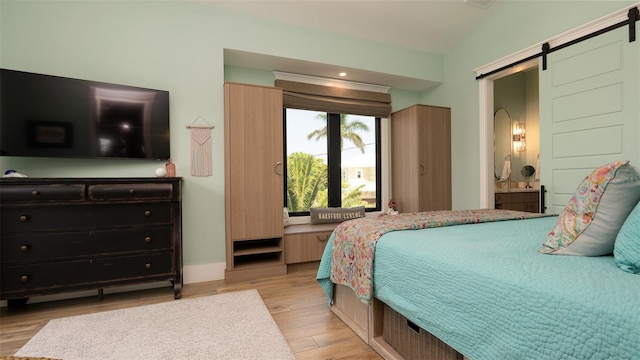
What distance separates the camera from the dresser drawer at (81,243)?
84.5 inches

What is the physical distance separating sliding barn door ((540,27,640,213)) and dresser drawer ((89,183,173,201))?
11.7 ft

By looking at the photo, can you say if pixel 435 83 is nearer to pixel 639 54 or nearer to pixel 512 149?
pixel 512 149

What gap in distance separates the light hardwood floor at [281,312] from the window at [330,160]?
3.84 feet

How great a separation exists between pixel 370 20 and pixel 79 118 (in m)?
3.01

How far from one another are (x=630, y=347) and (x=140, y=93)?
3296mm

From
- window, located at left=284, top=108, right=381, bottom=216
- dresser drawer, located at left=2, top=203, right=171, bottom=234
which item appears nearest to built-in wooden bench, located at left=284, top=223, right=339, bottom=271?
window, located at left=284, top=108, right=381, bottom=216

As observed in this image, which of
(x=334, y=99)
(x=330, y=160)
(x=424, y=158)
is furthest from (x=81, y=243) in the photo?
(x=424, y=158)

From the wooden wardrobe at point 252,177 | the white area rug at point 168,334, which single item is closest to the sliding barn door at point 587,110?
the wooden wardrobe at point 252,177

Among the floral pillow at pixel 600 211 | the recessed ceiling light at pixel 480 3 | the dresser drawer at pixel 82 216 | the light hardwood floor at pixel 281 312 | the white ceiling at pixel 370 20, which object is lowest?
the light hardwood floor at pixel 281 312

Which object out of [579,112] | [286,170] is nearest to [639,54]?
[579,112]

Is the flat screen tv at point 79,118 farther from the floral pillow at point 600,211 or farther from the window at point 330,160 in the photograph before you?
the floral pillow at point 600,211

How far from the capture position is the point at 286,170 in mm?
3826

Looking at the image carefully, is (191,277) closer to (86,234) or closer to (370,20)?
(86,234)

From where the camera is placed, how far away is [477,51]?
3.69 meters
